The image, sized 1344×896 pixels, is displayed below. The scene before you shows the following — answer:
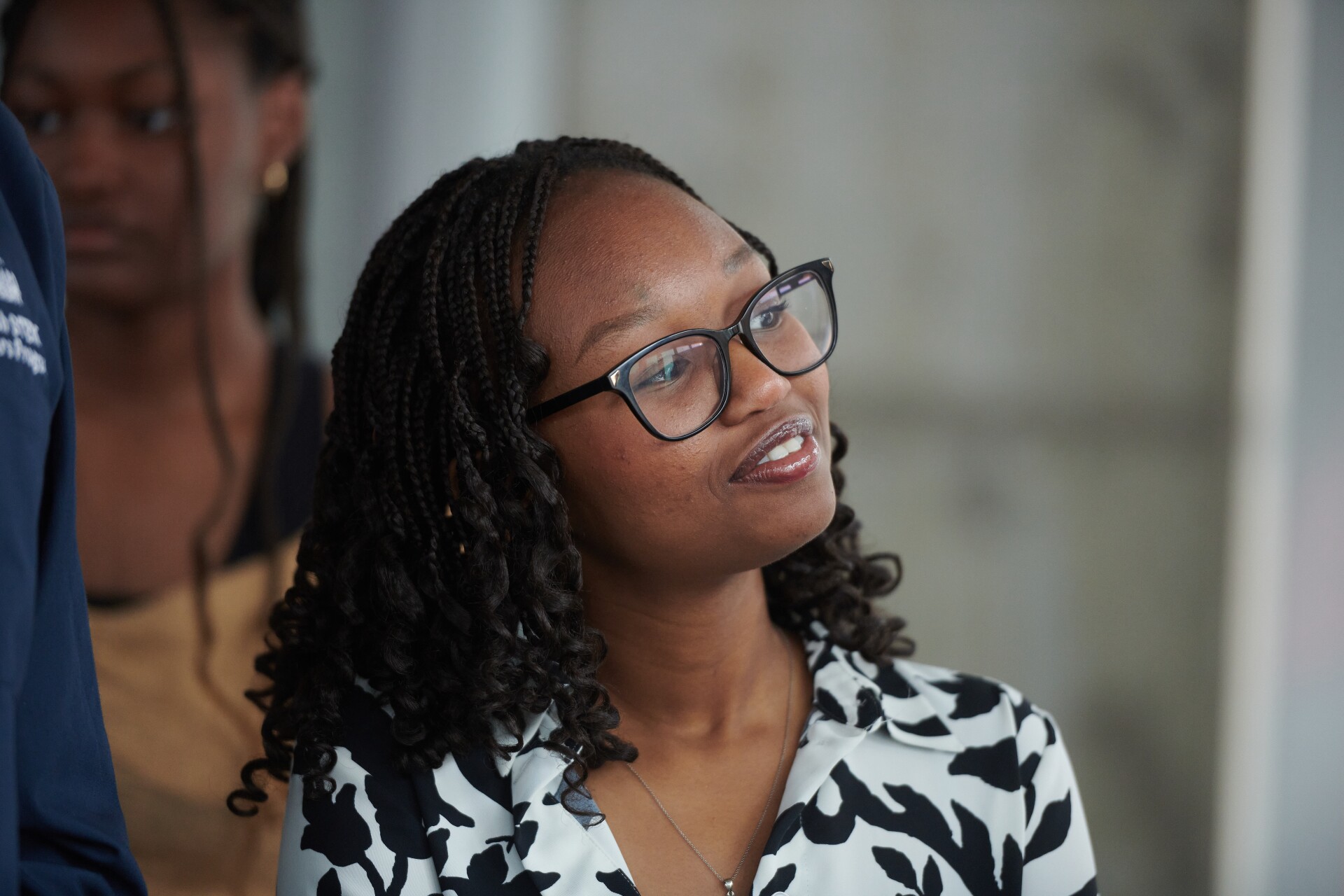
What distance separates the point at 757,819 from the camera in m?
1.32

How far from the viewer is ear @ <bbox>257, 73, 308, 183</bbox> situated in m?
2.00

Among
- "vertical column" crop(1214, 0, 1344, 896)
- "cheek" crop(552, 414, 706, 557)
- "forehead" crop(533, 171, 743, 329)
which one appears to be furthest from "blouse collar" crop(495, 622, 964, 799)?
"vertical column" crop(1214, 0, 1344, 896)

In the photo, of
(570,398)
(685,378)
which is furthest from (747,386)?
(570,398)

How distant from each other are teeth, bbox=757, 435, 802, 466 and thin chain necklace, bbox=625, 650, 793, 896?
0.36m

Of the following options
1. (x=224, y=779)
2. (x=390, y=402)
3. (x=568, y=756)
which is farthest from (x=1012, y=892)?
(x=224, y=779)

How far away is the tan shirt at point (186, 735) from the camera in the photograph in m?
1.71

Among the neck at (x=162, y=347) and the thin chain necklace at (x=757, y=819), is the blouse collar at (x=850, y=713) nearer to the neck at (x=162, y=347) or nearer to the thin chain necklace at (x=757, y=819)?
the thin chain necklace at (x=757, y=819)

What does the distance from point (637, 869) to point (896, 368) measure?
6.37 ft

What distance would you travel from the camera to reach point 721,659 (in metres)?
1.37

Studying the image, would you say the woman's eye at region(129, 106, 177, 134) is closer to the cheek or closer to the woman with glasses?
the woman with glasses

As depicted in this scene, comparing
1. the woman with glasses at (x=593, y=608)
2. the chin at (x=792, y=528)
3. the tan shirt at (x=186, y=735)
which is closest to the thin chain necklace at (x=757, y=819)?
the woman with glasses at (x=593, y=608)

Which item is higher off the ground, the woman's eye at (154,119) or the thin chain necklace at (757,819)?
the woman's eye at (154,119)

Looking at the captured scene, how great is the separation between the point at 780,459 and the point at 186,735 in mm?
1064

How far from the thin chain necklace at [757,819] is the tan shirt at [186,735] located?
2.30 feet
